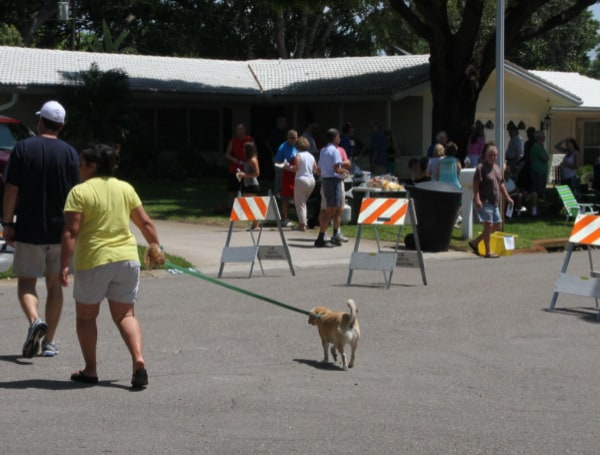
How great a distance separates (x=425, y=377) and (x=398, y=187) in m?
10.8

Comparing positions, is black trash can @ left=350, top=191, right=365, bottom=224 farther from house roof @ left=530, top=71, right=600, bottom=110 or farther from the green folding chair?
house roof @ left=530, top=71, right=600, bottom=110

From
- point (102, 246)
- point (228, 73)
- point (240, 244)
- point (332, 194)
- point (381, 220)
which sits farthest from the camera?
point (228, 73)

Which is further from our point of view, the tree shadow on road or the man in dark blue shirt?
the tree shadow on road

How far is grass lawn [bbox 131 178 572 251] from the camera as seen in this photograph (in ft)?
60.3

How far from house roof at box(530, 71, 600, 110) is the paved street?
24203mm

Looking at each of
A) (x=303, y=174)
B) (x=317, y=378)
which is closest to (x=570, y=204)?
(x=303, y=174)

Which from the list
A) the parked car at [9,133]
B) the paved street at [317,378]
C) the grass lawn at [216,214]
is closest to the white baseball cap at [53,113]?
the paved street at [317,378]

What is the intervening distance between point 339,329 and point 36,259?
2414 millimetres

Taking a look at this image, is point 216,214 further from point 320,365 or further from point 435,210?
point 320,365

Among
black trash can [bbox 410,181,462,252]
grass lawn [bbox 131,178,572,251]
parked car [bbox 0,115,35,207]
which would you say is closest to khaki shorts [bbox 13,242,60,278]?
black trash can [bbox 410,181,462,252]

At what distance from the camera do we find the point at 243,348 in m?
8.77

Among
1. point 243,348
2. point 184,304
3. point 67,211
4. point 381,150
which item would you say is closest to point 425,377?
point 243,348

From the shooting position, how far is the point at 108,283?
6.90 m

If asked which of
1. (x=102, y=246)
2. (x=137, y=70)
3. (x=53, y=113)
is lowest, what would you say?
(x=102, y=246)
